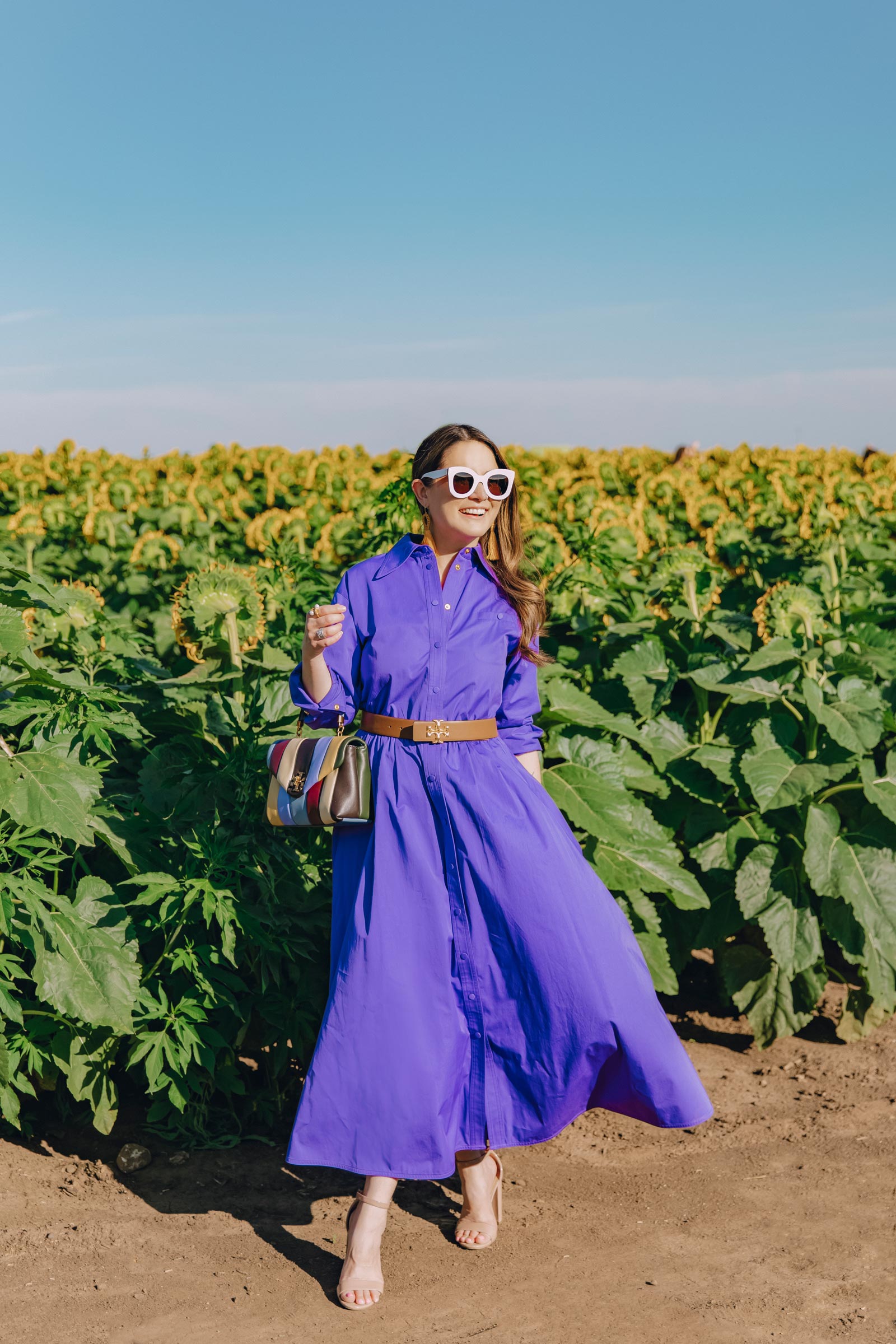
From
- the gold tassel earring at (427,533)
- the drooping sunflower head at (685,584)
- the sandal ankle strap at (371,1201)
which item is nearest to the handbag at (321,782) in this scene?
the gold tassel earring at (427,533)

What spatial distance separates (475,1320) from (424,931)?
749 mm

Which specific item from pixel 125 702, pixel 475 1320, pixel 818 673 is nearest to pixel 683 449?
pixel 818 673

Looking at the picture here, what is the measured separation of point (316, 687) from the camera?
2.61 metres

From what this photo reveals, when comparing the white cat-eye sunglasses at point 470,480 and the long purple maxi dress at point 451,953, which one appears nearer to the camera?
the long purple maxi dress at point 451,953

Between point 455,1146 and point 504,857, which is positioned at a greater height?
point 504,857

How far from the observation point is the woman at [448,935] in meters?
2.49

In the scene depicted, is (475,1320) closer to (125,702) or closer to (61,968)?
(61,968)

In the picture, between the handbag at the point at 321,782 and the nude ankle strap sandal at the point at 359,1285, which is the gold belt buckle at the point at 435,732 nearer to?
the handbag at the point at 321,782

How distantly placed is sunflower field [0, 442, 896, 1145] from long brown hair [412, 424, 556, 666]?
0.45 metres

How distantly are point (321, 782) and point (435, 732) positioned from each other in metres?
0.28

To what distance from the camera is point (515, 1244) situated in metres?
2.77

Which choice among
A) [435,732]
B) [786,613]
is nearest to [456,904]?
[435,732]

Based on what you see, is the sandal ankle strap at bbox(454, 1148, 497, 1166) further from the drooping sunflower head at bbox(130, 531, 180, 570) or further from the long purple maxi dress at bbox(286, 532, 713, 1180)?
the drooping sunflower head at bbox(130, 531, 180, 570)

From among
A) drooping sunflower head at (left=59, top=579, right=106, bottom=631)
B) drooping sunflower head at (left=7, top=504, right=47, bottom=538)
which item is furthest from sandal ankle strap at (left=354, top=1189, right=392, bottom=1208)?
drooping sunflower head at (left=7, top=504, right=47, bottom=538)
